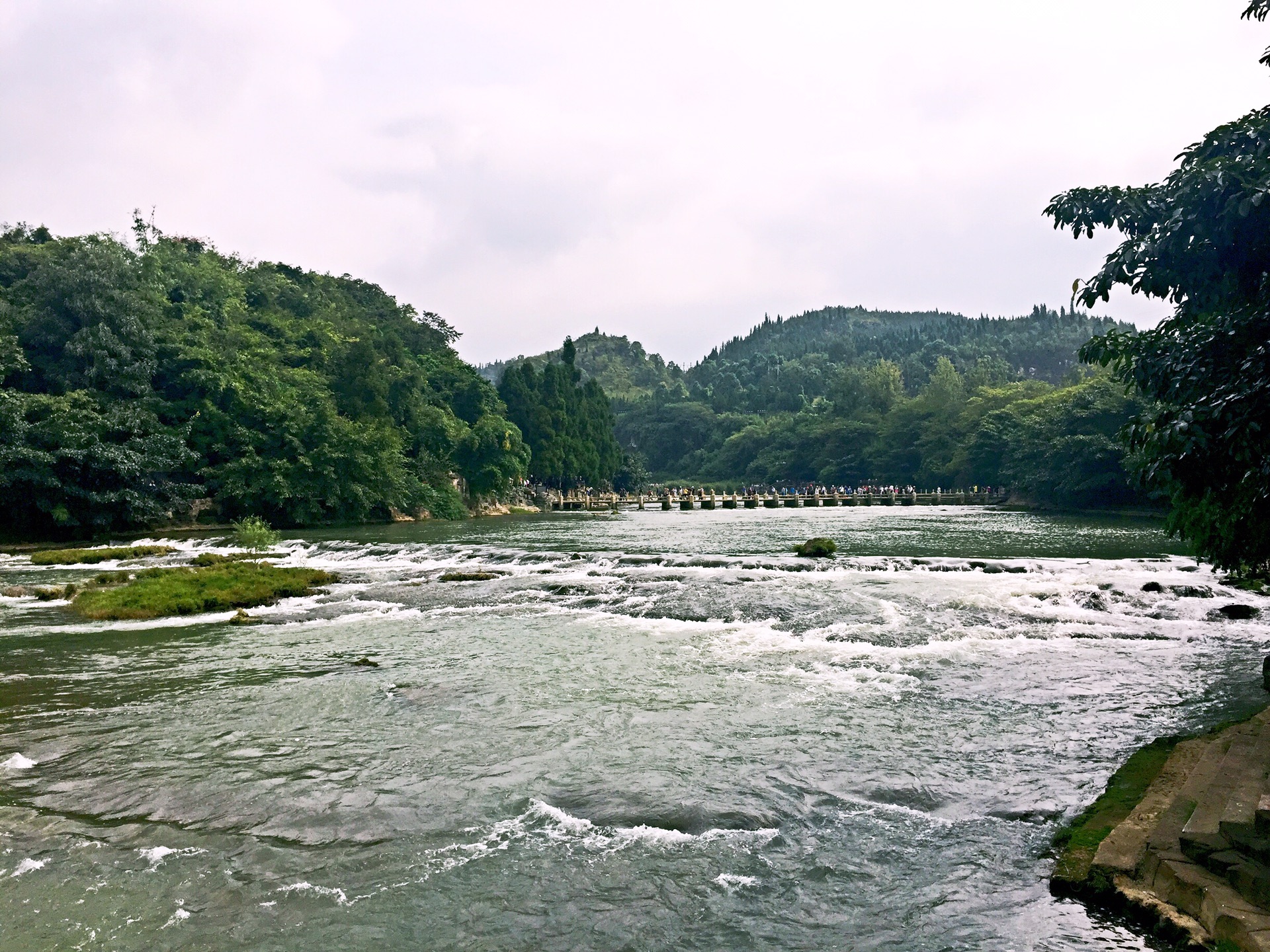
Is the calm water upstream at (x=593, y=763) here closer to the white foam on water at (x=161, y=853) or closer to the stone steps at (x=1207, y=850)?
the white foam on water at (x=161, y=853)

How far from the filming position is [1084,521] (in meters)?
44.9

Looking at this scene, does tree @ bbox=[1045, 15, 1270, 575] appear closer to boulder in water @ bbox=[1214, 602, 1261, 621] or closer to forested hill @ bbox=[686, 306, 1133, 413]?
boulder in water @ bbox=[1214, 602, 1261, 621]

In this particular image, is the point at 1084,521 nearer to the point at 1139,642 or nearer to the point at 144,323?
the point at 1139,642

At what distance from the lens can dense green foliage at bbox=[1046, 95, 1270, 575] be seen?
530 centimetres

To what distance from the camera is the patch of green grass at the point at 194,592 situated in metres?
17.5

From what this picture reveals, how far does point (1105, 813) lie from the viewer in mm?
6465

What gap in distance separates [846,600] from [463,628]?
7.91m

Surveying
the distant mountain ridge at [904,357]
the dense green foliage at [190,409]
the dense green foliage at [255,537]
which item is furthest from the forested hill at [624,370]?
the dense green foliage at [255,537]

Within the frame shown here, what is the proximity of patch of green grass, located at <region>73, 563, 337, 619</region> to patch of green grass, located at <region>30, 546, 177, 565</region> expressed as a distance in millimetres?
9050

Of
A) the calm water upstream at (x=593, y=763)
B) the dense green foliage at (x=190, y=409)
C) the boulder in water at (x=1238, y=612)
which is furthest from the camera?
the dense green foliage at (x=190, y=409)

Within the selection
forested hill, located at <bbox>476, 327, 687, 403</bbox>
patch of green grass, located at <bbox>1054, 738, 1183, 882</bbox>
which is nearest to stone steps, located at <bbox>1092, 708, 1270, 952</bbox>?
patch of green grass, located at <bbox>1054, 738, 1183, 882</bbox>

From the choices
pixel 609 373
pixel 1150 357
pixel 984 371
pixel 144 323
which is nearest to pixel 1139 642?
pixel 1150 357

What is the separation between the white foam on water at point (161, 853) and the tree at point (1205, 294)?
295 inches

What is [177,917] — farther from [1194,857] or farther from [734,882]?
[1194,857]
